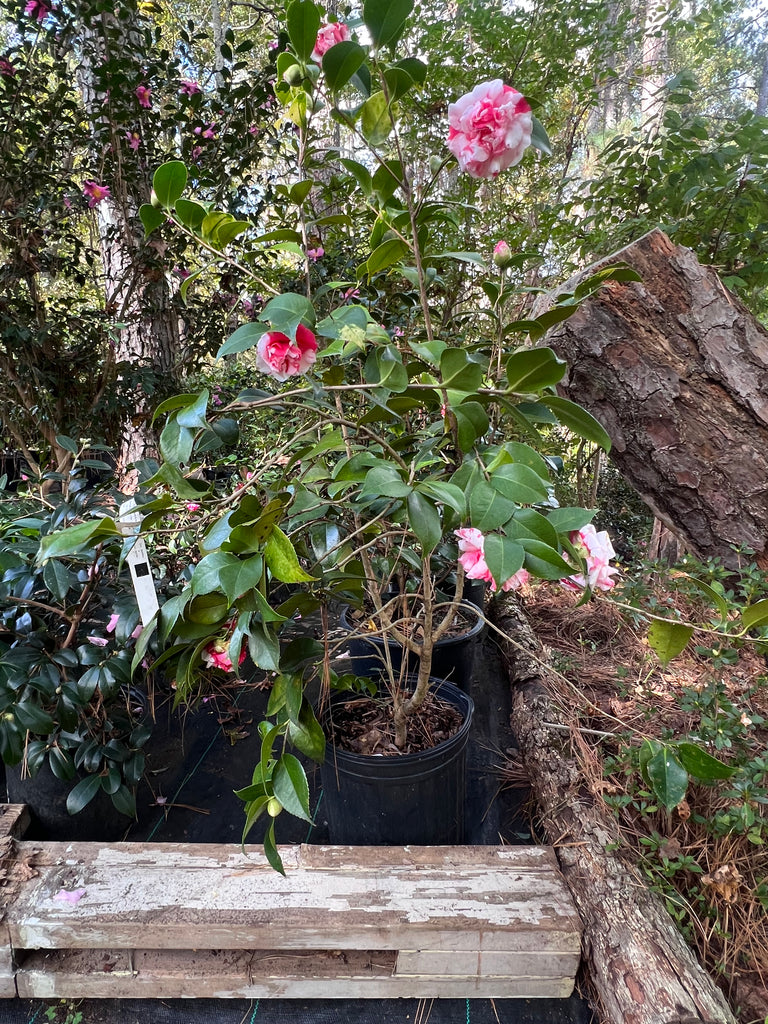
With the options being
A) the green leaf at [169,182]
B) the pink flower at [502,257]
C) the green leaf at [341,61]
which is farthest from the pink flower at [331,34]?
the pink flower at [502,257]

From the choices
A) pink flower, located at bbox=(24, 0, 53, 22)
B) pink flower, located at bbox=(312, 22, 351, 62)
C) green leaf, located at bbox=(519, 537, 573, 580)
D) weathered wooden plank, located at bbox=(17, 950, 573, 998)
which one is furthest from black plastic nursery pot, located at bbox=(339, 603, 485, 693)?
pink flower, located at bbox=(24, 0, 53, 22)

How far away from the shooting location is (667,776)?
2.07 feet

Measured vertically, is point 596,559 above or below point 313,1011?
above

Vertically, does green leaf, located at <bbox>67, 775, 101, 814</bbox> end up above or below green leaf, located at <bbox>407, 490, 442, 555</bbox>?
below

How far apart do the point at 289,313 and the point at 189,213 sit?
27 cm

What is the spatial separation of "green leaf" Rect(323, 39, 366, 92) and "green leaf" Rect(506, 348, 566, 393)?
37cm

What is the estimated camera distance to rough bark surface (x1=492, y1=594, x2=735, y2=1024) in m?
0.78

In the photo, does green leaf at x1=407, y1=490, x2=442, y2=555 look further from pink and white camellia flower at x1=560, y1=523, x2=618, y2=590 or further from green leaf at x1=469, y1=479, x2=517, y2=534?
pink and white camellia flower at x1=560, y1=523, x2=618, y2=590

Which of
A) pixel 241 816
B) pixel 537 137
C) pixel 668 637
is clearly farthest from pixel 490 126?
pixel 241 816

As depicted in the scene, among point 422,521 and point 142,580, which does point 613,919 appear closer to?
point 422,521

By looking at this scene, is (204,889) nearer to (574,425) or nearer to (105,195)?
(574,425)

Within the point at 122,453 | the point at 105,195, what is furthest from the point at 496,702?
the point at 105,195

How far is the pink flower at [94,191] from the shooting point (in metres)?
2.11

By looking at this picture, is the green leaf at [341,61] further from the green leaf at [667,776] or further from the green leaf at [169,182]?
the green leaf at [667,776]
